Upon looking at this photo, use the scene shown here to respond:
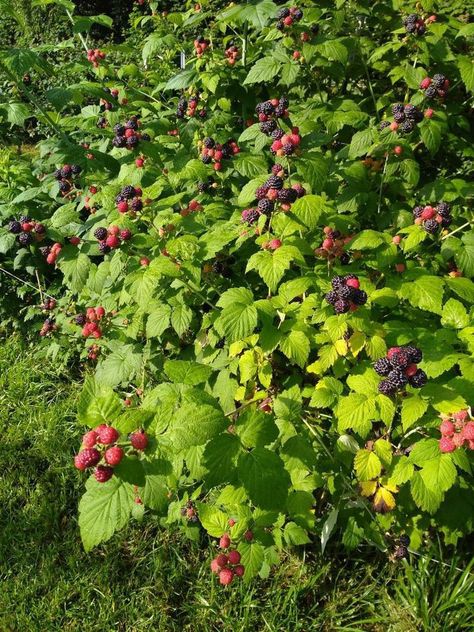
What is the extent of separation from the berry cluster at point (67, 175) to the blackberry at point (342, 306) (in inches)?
62.6

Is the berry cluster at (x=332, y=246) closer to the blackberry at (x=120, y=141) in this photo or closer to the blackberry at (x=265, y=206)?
the blackberry at (x=265, y=206)

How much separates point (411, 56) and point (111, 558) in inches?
130

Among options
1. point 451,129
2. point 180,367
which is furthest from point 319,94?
point 180,367

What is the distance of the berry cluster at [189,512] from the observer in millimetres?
2348

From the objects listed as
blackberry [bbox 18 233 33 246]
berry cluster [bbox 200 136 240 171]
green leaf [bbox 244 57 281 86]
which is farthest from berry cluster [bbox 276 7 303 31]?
blackberry [bbox 18 233 33 246]

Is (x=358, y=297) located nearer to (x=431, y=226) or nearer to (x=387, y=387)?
(x=387, y=387)

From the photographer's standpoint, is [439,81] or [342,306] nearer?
[342,306]

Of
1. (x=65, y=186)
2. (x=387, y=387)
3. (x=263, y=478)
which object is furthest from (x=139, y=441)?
(x=65, y=186)

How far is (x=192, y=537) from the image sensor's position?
2.39 metres

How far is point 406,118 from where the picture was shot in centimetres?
224

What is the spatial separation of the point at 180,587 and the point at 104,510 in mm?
1459

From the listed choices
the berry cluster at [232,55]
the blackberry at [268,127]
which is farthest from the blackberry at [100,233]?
the berry cluster at [232,55]

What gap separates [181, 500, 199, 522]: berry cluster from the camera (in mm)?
2348

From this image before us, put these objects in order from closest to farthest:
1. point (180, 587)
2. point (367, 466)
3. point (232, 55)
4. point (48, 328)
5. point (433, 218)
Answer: point (367, 466) → point (433, 218) → point (180, 587) → point (232, 55) → point (48, 328)
